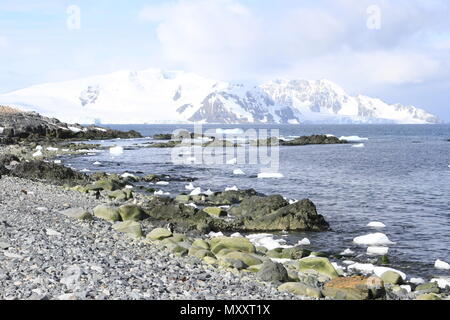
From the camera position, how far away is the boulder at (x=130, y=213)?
15266 mm

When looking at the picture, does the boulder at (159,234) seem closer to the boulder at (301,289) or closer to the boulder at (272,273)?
the boulder at (272,273)

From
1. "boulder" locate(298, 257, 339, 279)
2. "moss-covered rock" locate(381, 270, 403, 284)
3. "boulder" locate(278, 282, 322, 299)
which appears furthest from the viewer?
"boulder" locate(298, 257, 339, 279)

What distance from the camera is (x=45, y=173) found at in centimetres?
2456

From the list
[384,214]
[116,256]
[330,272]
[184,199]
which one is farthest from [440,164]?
[116,256]

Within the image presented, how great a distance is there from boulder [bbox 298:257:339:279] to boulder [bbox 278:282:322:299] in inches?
76.7

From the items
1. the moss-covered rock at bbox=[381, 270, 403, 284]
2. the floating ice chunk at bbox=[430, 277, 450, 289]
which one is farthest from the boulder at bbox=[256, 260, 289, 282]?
the floating ice chunk at bbox=[430, 277, 450, 289]

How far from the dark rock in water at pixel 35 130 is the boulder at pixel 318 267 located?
49.4 metres

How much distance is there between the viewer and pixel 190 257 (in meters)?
10.4

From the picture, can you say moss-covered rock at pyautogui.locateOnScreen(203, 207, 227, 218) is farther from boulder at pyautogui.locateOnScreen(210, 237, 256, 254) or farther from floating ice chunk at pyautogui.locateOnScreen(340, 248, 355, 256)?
floating ice chunk at pyautogui.locateOnScreen(340, 248, 355, 256)

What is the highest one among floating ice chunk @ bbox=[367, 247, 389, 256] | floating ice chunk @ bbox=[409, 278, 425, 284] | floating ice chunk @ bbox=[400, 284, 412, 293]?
floating ice chunk @ bbox=[400, 284, 412, 293]

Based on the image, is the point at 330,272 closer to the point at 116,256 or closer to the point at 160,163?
the point at 116,256

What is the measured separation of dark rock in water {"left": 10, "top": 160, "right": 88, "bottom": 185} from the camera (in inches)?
939

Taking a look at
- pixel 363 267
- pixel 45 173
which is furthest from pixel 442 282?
pixel 45 173

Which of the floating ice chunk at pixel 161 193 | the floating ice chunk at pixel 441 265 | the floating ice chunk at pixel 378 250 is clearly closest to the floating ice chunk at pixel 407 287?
the floating ice chunk at pixel 441 265
